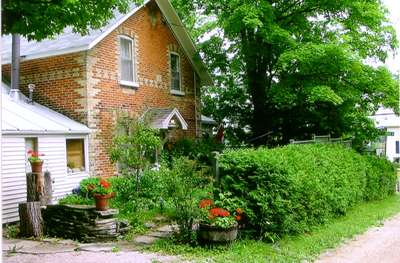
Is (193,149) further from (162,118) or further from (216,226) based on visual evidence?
(216,226)

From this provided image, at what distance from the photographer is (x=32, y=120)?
41.7ft

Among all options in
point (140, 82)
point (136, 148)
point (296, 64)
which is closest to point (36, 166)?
point (136, 148)

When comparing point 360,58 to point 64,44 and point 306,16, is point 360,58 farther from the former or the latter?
point 64,44

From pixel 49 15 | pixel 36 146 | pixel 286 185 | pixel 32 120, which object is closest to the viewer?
pixel 49 15

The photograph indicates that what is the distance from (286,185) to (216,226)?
81.1 inches

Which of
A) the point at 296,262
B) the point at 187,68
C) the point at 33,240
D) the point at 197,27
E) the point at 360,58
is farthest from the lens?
the point at 197,27

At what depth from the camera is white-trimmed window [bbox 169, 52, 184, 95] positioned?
61.9 ft

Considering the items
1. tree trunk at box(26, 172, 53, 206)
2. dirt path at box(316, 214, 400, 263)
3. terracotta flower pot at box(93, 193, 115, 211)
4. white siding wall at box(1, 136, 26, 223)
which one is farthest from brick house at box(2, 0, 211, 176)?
Result: dirt path at box(316, 214, 400, 263)

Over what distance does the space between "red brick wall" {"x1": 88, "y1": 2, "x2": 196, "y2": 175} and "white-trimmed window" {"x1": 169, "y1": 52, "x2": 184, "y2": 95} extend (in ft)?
0.74

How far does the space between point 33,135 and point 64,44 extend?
3922mm

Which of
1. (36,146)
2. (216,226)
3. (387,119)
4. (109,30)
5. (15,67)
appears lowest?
(216,226)

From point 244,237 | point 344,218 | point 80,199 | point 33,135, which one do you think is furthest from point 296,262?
point 33,135

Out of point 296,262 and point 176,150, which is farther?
point 176,150

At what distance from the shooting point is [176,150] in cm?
1705
